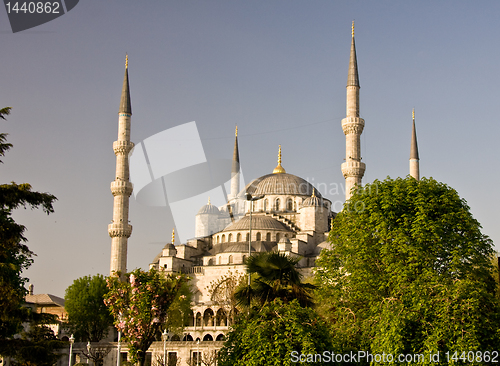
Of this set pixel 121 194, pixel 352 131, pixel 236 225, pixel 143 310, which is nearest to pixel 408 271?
pixel 143 310

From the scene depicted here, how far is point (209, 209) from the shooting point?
60.4m

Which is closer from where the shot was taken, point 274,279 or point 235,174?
point 274,279

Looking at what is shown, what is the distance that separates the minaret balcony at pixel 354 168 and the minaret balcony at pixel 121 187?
1524 centimetres

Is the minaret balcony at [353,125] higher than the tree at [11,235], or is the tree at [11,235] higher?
the minaret balcony at [353,125]

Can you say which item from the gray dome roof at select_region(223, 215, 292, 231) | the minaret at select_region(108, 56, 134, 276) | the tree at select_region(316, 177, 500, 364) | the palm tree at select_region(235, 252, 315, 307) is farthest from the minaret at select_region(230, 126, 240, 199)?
the palm tree at select_region(235, 252, 315, 307)

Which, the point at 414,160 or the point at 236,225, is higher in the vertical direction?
the point at 414,160

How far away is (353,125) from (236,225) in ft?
51.7

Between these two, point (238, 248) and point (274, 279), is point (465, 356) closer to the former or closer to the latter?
point (274, 279)

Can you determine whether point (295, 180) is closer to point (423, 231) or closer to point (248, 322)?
point (423, 231)

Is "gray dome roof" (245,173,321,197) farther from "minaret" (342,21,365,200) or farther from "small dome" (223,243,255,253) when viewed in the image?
"minaret" (342,21,365,200)

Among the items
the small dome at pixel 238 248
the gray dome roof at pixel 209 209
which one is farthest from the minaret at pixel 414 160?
the gray dome roof at pixel 209 209

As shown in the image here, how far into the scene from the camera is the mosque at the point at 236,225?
4619cm

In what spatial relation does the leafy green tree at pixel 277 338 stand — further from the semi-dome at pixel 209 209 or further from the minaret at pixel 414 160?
the semi-dome at pixel 209 209

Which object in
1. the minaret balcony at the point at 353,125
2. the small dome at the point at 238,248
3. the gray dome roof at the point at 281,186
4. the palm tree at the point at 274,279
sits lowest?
the palm tree at the point at 274,279
